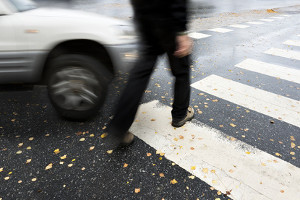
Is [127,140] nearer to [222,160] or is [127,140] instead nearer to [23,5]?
[222,160]

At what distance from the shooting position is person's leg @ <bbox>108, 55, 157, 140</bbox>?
99.8 inches

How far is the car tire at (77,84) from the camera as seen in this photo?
321cm

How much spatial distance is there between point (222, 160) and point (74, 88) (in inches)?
81.9

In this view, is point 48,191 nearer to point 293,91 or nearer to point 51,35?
point 51,35

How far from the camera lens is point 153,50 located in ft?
8.41

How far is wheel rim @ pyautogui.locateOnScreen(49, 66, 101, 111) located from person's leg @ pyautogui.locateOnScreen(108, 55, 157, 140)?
875 millimetres

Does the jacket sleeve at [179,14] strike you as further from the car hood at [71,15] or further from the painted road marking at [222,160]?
the painted road marking at [222,160]

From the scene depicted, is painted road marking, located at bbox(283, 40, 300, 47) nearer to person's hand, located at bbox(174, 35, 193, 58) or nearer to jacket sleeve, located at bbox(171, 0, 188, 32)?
person's hand, located at bbox(174, 35, 193, 58)

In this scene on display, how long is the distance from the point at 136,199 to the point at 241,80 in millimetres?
3608

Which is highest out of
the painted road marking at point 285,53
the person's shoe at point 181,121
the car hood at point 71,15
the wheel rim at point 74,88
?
the car hood at point 71,15

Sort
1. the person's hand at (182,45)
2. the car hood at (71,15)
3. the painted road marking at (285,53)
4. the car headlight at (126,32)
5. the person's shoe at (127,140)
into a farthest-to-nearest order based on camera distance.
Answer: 1. the painted road marking at (285,53)
2. the car headlight at (126,32)
3. the car hood at (71,15)
4. the person's shoe at (127,140)
5. the person's hand at (182,45)

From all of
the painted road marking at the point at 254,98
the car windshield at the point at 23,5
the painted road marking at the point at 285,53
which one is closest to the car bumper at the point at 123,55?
the car windshield at the point at 23,5

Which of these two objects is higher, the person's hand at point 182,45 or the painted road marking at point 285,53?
the person's hand at point 182,45

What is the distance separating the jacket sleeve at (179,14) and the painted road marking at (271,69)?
3.71m
